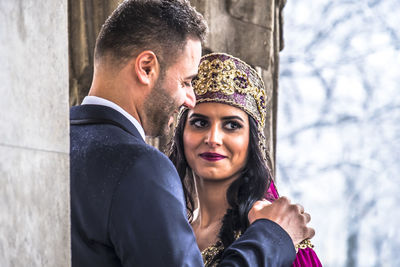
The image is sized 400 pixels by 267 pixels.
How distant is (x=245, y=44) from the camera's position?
3.87m

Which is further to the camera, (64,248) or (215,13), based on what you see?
(215,13)

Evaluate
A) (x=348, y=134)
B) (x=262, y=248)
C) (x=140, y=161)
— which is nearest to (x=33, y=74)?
(x=140, y=161)

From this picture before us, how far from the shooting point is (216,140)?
258 cm

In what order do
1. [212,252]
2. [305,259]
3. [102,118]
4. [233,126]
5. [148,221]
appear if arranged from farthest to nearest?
[233,126] < [212,252] < [305,259] < [102,118] < [148,221]

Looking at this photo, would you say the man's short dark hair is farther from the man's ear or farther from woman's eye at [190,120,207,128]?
woman's eye at [190,120,207,128]

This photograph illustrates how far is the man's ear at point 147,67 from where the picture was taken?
181 cm

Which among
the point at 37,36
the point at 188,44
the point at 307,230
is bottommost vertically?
the point at 307,230

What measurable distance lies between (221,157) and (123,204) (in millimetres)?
1100

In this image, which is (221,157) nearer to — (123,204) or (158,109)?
(158,109)

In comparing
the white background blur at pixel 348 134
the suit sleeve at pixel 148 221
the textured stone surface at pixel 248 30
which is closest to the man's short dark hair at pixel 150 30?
the suit sleeve at pixel 148 221

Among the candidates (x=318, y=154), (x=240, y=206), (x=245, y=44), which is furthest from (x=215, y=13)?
(x=318, y=154)

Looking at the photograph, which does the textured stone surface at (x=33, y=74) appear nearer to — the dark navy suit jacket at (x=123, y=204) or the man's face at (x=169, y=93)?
the dark navy suit jacket at (x=123, y=204)

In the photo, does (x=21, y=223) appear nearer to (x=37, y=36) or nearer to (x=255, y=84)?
(x=37, y=36)

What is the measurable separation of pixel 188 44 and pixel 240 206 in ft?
2.98
